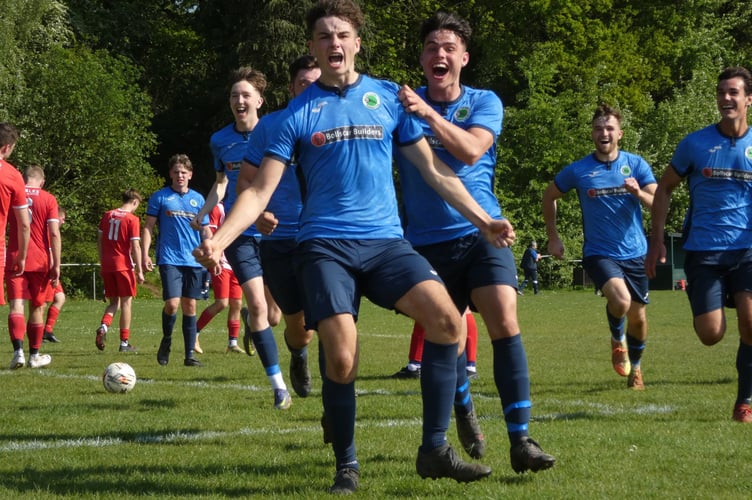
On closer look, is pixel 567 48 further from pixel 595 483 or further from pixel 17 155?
pixel 595 483

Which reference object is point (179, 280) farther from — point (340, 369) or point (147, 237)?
point (340, 369)

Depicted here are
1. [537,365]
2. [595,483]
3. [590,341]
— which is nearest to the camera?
[595,483]

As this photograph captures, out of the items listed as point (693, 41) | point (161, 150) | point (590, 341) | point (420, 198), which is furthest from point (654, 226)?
point (693, 41)

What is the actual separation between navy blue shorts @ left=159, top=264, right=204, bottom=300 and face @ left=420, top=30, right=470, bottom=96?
767 cm

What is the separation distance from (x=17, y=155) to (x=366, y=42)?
13.1 meters

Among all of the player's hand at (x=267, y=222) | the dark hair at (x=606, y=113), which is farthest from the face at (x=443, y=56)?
the dark hair at (x=606, y=113)

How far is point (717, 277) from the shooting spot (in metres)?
8.21

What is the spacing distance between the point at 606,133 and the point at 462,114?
168 inches

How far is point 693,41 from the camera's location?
52.6 metres

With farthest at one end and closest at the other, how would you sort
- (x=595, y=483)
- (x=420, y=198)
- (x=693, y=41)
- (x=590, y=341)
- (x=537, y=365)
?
(x=693, y=41), (x=590, y=341), (x=537, y=365), (x=420, y=198), (x=595, y=483)

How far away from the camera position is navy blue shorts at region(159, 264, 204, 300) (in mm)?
13656

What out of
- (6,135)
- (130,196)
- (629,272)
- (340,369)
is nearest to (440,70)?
(340,369)

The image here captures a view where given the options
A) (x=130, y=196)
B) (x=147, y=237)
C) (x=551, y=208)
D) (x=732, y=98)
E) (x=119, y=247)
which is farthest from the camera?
(x=119, y=247)

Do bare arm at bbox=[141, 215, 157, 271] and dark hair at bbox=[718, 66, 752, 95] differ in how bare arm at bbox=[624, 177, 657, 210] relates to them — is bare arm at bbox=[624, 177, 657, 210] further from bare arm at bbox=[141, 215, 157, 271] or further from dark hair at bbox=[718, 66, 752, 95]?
bare arm at bbox=[141, 215, 157, 271]
